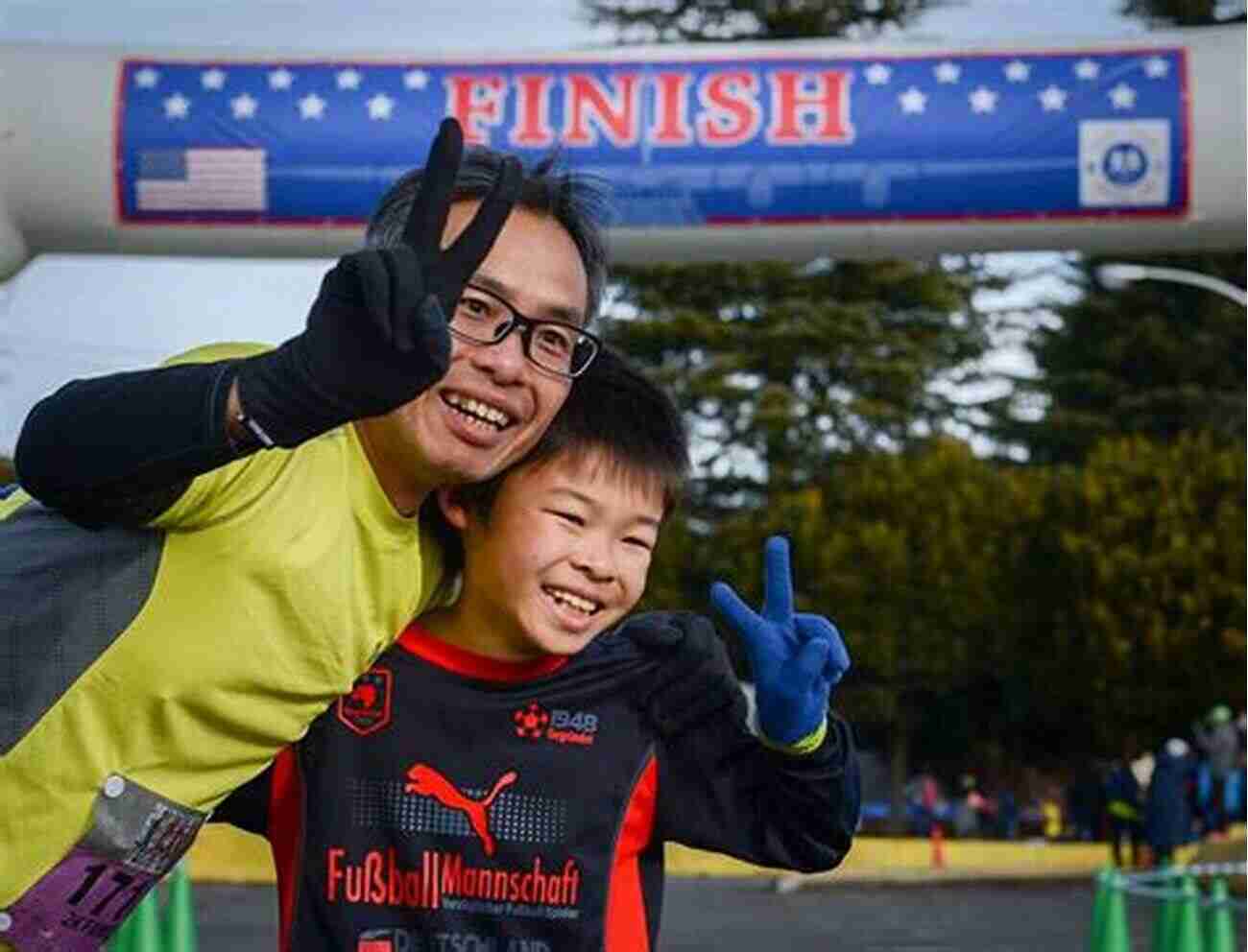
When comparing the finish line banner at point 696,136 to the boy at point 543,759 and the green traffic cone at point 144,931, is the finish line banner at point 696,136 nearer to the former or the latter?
the green traffic cone at point 144,931

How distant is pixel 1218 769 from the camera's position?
1031 inches

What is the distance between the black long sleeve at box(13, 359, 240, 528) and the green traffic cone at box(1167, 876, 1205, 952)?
6.71m

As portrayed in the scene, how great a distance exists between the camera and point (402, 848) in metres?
3.21

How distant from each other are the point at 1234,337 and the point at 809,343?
6901mm

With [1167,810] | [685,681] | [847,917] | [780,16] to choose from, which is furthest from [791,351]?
[685,681]

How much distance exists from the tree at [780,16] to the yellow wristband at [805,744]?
33.6 metres

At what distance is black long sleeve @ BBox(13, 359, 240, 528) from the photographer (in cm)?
250

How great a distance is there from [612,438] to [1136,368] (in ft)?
126

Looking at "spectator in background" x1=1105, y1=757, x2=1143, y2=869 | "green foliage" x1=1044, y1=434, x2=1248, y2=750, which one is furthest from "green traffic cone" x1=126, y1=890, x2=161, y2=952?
"green foliage" x1=1044, y1=434, x2=1248, y2=750

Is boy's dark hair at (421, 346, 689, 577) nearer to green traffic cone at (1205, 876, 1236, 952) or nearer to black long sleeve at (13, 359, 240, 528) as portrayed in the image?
black long sleeve at (13, 359, 240, 528)

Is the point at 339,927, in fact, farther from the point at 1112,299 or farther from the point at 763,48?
the point at 1112,299

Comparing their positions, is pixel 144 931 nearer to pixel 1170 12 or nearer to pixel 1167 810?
pixel 1167 810

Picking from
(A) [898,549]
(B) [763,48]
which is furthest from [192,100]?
(A) [898,549]

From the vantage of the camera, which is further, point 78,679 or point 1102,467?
point 1102,467
